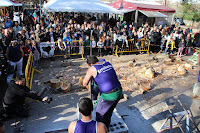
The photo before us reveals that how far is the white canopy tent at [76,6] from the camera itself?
447 inches

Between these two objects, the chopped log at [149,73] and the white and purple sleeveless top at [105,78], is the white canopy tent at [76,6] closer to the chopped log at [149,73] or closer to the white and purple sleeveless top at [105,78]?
the chopped log at [149,73]

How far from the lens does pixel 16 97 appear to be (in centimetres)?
475

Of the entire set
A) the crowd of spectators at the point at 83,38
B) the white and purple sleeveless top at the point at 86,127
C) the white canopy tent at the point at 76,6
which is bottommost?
the white and purple sleeveless top at the point at 86,127

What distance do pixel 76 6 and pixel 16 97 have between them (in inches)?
351

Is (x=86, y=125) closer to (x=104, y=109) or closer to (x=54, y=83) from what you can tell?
(x=104, y=109)

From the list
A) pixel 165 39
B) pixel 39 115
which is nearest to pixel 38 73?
pixel 39 115

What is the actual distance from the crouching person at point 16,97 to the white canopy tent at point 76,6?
7.76m

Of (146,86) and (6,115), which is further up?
(146,86)

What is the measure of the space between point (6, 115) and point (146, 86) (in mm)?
5239

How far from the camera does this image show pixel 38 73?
8.24 meters

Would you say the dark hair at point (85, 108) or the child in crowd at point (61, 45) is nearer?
the dark hair at point (85, 108)

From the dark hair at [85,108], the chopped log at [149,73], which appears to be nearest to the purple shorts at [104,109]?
the dark hair at [85,108]

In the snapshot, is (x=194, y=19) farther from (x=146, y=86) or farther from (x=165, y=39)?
(x=146, y=86)

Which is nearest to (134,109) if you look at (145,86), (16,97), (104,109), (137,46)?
(145,86)
